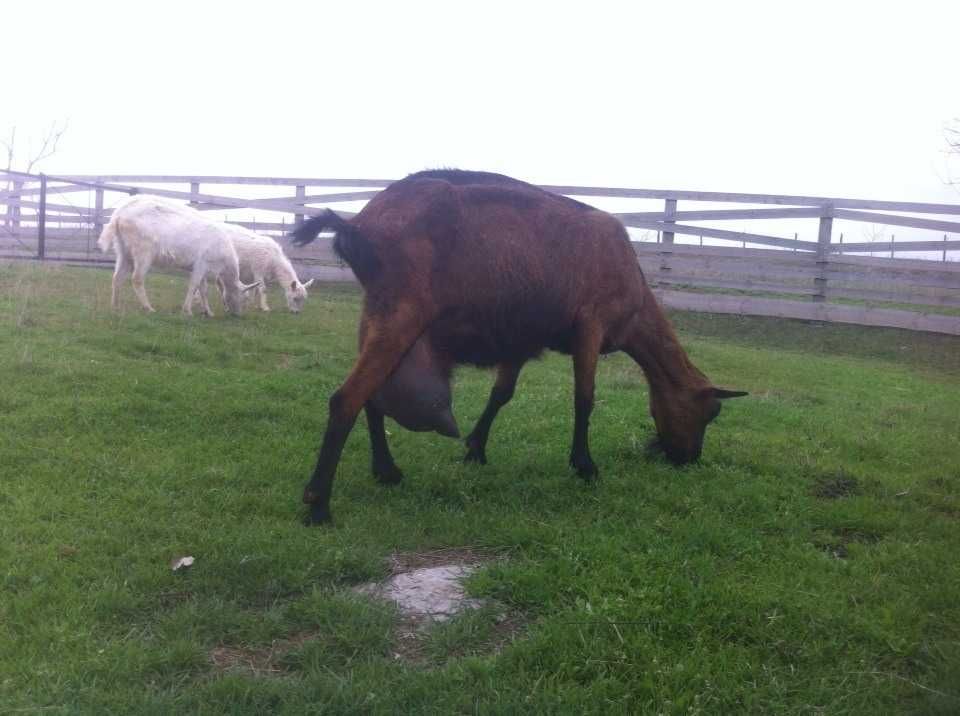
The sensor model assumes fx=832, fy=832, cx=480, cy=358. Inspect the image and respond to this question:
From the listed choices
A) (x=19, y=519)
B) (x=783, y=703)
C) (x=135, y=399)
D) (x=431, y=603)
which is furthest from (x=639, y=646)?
(x=135, y=399)

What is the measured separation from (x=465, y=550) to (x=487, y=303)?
1.49 meters

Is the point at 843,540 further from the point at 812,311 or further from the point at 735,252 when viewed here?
the point at 735,252

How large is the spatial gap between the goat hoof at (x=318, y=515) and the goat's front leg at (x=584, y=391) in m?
1.72

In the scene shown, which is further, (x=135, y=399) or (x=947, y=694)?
(x=135, y=399)

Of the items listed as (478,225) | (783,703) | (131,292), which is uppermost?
(478,225)

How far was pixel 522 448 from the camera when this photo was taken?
611cm

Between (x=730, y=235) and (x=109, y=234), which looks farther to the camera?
(x=730, y=235)

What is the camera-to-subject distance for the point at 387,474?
5074 mm

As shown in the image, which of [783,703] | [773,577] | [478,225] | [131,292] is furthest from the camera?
[131,292]

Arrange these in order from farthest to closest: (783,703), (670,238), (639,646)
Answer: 1. (670,238)
2. (639,646)
3. (783,703)

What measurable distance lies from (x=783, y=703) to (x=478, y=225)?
3.06m

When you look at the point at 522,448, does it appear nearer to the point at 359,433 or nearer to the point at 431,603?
the point at 359,433

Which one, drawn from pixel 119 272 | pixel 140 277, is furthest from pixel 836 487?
pixel 119 272

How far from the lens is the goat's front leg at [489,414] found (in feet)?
18.7
